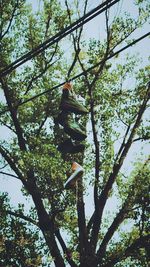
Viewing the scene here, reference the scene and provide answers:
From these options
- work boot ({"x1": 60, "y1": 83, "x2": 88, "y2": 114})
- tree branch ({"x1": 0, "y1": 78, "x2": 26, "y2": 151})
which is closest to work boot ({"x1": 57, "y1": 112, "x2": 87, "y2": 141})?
work boot ({"x1": 60, "y1": 83, "x2": 88, "y2": 114})

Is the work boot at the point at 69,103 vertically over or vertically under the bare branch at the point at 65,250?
under

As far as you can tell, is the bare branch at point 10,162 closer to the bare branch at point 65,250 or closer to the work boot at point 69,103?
the bare branch at point 65,250

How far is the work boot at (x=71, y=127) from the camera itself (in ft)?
16.9

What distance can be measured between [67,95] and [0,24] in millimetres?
7742

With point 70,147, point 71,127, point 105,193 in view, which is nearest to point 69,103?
point 71,127

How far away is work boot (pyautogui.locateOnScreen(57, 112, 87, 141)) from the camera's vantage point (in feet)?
16.9

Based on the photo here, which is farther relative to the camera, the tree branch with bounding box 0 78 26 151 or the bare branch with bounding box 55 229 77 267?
the tree branch with bounding box 0 78 26 151

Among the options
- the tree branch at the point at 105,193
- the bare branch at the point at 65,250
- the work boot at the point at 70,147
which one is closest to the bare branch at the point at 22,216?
the bare branch at the point at 65,250

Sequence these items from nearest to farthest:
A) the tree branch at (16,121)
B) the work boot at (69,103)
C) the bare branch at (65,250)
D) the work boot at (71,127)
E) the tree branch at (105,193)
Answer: the work boot at (71,127) → the work boot at (69,103) → the tree branch at (105,193) → the bare branch at (65,250) → the tree branch at (16,121)

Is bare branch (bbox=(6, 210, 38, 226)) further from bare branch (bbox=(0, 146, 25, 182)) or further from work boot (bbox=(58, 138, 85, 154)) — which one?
work boot (bbox=(58, 138, 85, 154))

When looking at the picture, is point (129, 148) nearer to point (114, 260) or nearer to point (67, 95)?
point (114, 260)

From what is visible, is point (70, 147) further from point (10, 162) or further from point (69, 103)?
point (10, 162)

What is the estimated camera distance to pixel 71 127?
5141 mm

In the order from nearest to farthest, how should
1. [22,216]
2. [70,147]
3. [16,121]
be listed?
[70,147], [22,216], [16,121]
